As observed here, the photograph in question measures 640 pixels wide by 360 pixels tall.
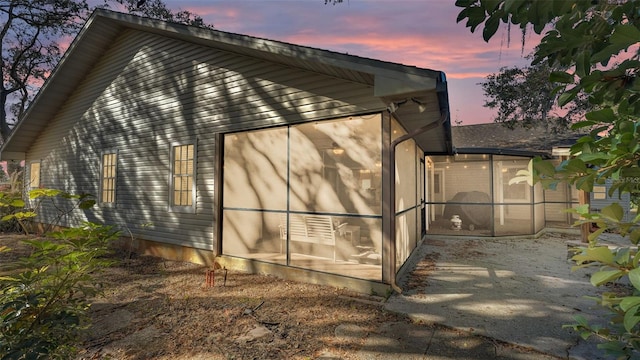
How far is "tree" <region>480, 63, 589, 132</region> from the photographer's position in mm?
15547

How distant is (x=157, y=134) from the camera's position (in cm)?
798

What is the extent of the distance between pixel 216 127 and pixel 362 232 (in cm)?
457

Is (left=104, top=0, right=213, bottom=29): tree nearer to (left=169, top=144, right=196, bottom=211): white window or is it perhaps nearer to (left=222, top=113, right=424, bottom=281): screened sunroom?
(left=169, top=144, right=196, bottom=211): white window

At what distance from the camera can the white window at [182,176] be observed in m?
7.48

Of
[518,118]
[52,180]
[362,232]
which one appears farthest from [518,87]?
[52,180]

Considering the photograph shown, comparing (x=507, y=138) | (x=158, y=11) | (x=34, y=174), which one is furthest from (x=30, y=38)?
(x=507, y=138)

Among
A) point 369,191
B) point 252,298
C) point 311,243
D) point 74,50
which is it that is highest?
point 74,50

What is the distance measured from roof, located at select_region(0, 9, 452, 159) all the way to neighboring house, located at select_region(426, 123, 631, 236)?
7.03 ft

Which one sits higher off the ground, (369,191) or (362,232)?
(369,191)

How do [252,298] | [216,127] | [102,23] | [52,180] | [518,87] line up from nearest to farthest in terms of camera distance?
[252,298]
[216,127]
[102,23]
[52,180]
[518,87]

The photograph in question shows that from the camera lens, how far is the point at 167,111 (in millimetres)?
7777

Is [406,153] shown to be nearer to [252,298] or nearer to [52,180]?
[252,298]

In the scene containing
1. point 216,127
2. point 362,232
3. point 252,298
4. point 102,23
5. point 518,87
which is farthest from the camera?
point 518,87

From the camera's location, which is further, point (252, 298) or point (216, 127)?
point (216, 127)
